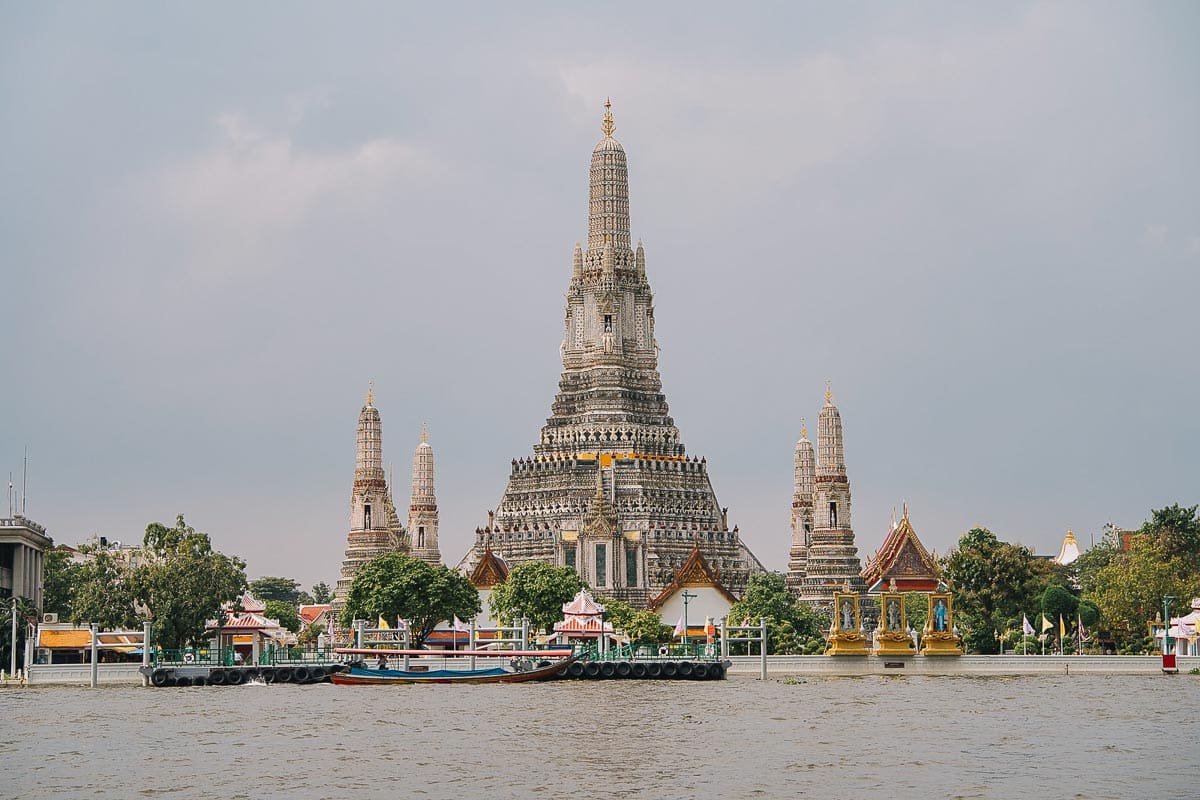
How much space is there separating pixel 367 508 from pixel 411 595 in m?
32.0

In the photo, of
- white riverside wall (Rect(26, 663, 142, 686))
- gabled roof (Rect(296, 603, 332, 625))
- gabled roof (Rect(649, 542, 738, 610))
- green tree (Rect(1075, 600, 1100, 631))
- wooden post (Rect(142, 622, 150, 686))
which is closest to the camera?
wooden post (Rect(142, 622, 150, 686))

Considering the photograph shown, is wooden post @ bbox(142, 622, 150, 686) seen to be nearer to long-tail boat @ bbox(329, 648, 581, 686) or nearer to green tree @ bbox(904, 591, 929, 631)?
long-tail boat @ bbox(329, 648, 581, 686)

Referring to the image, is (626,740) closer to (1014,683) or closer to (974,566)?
(1014,683)

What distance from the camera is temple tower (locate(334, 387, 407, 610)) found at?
14050cm

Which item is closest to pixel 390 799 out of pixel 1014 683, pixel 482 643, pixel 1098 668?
pixel 1014 683

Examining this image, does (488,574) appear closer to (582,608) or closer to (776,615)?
(776,615)

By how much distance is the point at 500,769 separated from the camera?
52.2 meters

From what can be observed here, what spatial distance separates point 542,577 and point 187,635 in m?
21.1

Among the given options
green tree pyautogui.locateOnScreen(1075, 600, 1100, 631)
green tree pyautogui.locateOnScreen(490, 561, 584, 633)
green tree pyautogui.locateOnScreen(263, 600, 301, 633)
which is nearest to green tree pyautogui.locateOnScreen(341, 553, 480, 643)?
green tree pyautogui.locateOnScreen(490, 561, 584, 633)

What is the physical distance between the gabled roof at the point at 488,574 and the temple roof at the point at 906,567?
23468 millimetres

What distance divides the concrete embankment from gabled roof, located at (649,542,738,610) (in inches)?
1064

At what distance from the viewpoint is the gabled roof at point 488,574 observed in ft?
430

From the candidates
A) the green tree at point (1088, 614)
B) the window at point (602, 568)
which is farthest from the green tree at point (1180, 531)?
the window at point (602, 568)

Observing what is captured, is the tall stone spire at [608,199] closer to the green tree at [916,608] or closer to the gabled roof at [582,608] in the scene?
the green tree at [916,608]
